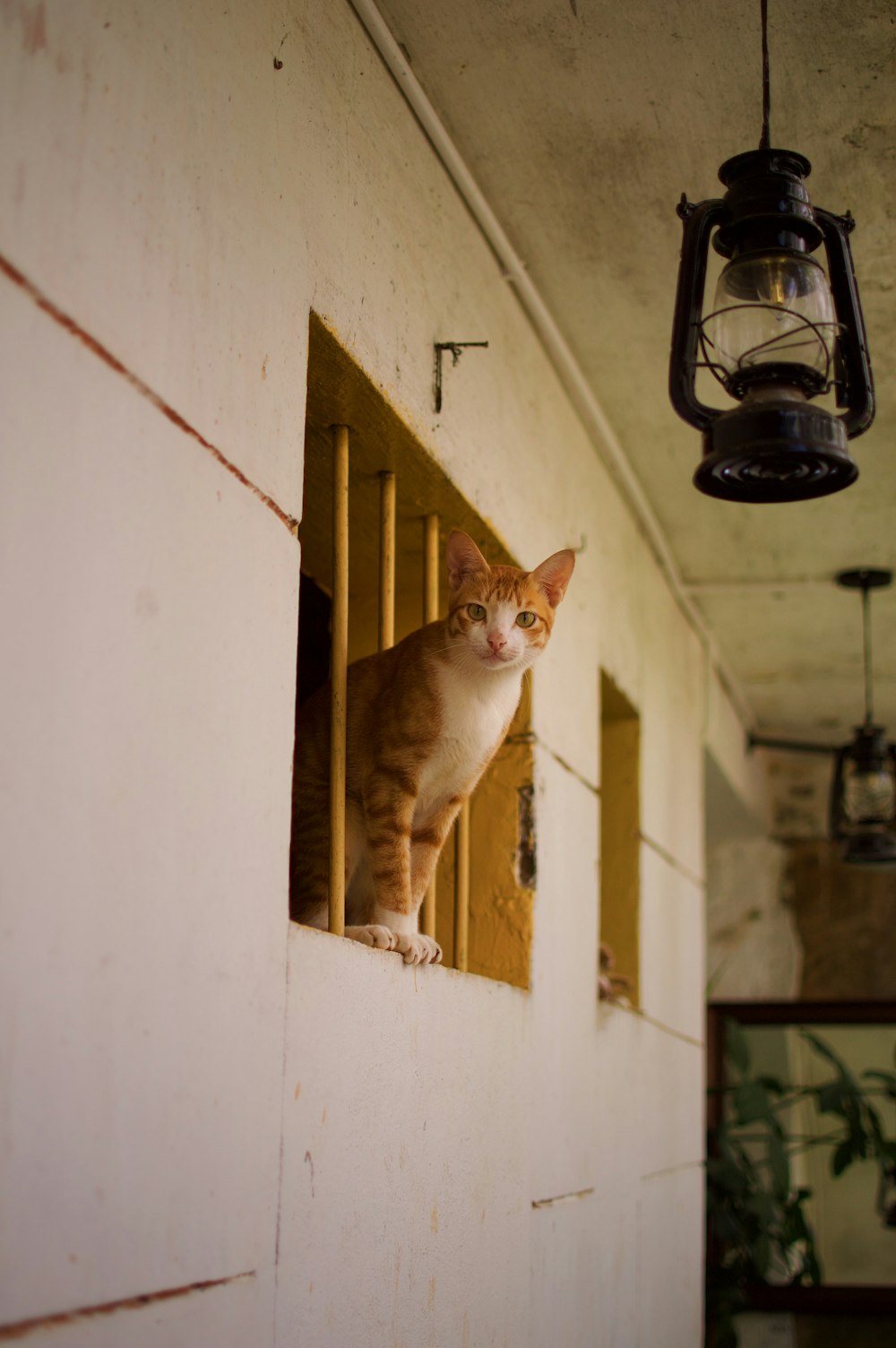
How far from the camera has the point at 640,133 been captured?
249cm

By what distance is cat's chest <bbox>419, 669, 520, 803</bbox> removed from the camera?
2238mm

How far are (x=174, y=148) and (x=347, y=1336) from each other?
1.42 m

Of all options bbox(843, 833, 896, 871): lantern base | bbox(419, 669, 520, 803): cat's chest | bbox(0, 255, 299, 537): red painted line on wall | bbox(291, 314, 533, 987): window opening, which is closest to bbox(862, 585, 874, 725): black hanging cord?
bbox(843, 833, 896, 871): lantern base

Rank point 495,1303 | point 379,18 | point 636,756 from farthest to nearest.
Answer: point 636,756, point 495,1303, point 379,18

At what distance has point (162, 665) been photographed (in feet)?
4.56

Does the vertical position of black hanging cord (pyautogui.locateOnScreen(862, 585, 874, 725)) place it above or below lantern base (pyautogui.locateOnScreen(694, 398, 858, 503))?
above

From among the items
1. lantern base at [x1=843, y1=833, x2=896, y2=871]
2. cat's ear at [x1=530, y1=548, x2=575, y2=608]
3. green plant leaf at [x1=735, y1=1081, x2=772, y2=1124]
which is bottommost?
green plant leaf at [x1=735, y1=1081, x2=772, y2=1124]

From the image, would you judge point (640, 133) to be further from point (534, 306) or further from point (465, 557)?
point (465, 557)

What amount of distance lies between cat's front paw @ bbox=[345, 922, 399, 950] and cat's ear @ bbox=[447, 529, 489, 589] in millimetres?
577

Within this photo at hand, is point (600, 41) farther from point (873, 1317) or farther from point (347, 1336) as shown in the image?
point (873, 1317)

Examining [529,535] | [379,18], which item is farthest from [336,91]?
[529,535]

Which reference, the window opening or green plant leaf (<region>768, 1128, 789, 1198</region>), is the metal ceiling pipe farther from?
green plant leaf (<region>768, 1128, 789, 1198</region>)

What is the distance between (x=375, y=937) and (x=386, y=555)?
2.35ft

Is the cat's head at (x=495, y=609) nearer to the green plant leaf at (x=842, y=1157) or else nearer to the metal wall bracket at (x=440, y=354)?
the metal wall bracket at (x=440, y=354)
